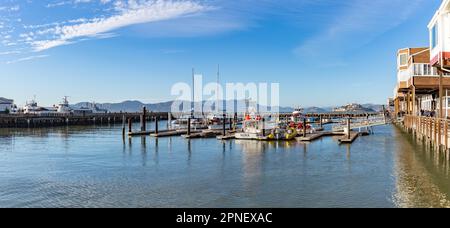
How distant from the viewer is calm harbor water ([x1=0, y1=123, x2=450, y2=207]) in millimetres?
16469

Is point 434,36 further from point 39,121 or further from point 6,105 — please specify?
point 6,105

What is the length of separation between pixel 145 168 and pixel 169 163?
99.0 inches

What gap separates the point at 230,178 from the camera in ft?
70.5

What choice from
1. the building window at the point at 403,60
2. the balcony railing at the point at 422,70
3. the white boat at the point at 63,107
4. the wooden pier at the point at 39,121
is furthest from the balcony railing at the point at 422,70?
the white boat at the point at 63,107

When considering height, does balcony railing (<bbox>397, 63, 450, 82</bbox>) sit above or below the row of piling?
above

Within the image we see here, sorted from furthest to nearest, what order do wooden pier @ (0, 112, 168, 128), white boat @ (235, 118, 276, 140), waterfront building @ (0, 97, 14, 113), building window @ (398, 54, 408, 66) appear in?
1. waterfront building @ (0, 97, 14, 113)
2. wooden pier @ (0, 112, 168, 128)
3. building window @ (398, 54, 408, 66)
4. white boat @ (235, 118, 276, 140)

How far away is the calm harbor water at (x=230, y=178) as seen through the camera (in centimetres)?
1647

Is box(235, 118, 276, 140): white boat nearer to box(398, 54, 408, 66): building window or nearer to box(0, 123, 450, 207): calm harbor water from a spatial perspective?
box(0, 123, 450, 207): calm harbor water

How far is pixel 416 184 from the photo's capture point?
1889 centimetres

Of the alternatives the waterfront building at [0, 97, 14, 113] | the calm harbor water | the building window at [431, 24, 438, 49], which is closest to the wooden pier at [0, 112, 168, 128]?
the calm harbor water

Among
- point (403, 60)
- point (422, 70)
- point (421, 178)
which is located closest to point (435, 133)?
point (421, 178)

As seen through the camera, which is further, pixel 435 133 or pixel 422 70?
pixel 422 70
